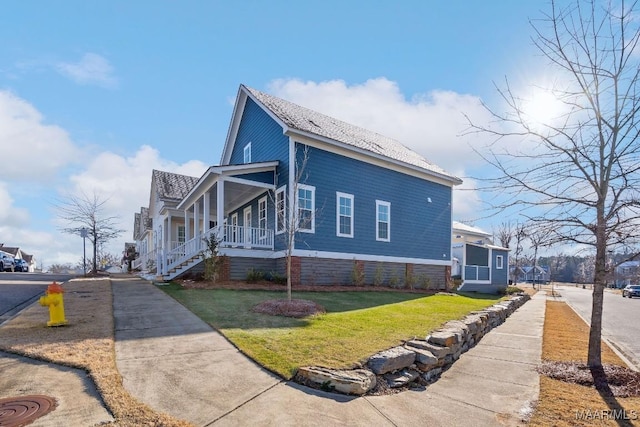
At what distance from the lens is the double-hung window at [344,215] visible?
15828mm

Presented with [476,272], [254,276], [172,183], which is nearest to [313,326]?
[254,276]

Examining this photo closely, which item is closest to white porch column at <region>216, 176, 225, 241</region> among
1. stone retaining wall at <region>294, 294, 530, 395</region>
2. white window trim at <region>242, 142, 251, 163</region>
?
white window trim at <region>242, 142, 251, 163</region>

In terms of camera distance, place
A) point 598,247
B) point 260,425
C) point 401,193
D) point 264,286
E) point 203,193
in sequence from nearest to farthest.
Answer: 1. point 260,425
2. point 598,247
3. point 264,286
4. point 203,193
5. point 401,193

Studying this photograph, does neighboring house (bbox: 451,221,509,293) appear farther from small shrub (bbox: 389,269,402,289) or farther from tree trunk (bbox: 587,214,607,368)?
tree trunk (bbox: 587,214,607,368)

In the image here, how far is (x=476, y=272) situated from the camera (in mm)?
27109

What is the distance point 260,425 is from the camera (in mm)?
3512

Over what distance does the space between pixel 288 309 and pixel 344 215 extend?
802cm

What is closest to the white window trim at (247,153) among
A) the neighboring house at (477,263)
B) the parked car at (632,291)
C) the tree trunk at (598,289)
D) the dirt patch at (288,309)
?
the dirt patch at (288,309)

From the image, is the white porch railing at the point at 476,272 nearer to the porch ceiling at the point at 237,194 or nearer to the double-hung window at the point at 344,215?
the double-hung window at the point at 344,215

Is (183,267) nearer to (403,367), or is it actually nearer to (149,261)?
(149,261)

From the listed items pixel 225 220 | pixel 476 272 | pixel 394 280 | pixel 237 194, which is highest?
pixel 237 194

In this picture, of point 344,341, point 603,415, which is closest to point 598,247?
point 603,415

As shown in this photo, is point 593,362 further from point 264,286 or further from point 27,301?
point 27,301

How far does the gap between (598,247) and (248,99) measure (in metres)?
16.3
